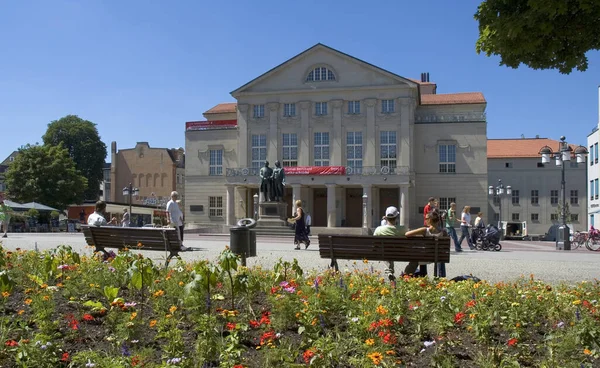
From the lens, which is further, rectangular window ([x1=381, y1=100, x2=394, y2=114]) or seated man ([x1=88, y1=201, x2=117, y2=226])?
rectangular window ([x1=381, y1=100, x2=394, y2=114])

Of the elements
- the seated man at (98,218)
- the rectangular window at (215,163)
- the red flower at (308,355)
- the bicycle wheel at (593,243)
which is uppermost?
the rectangular window at (215,163)

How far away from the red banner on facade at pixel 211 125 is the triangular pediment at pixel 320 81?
3563mm

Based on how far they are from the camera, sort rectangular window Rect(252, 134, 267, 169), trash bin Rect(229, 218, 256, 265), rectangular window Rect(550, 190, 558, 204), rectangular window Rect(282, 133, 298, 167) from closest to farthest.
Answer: trash bin Rect(229, 218, 256, 265) < rectangular window Rect(282, 133, 298, 167) < rectangular window Rect(252, 134, 267, 169) < rectangular window Rect(550, 190, 558, 204)

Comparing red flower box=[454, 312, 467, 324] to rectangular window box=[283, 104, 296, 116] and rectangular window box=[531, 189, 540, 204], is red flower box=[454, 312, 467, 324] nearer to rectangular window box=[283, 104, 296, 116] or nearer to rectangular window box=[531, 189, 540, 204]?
rectangular window box=[283, 104, 296, 116]

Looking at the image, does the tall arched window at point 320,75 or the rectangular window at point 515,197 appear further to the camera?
the rectangular window at point 515,197

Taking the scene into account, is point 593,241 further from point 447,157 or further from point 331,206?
point 447,157

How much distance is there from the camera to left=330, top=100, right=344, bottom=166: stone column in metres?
57.8

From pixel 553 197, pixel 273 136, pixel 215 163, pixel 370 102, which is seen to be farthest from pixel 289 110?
pixel 553 197

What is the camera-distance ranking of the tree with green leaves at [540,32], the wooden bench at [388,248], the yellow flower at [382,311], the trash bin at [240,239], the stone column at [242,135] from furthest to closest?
the stone column at [242,135]
the trash bin at [240,239]
the wooden bench at [388,248]
the tree with green leaves at [540,32]
the yellow flower at [382,311]

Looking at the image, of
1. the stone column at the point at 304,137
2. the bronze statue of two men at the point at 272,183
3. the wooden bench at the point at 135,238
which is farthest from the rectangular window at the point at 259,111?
the wooden bench at the point at 135,238

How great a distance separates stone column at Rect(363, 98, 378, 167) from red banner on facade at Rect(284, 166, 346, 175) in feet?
9.75

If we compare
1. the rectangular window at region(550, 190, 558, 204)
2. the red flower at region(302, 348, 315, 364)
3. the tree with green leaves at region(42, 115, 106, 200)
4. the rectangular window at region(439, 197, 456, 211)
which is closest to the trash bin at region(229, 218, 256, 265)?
the red flower at region(302, 348, 315, 364)

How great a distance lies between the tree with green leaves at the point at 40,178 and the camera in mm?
62531

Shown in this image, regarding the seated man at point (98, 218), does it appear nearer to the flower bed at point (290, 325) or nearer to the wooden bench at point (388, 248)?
the wooden bench at point (388, 248)
